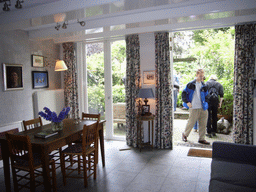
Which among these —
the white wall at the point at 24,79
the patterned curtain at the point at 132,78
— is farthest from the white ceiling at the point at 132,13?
the patterned curtain at the point at 132,78

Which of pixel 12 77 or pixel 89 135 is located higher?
pixel 12 77

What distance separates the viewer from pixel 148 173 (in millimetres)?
3592

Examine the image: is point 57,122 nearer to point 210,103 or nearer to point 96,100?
point 96,100

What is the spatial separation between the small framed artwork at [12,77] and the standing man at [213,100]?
462 cm

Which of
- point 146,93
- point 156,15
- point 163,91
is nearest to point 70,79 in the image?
point 146,93

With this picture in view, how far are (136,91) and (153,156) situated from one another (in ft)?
4.89

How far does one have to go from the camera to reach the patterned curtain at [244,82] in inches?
164

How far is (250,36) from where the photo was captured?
415 centimetres

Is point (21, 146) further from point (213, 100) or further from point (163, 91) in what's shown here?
point (213, 100)

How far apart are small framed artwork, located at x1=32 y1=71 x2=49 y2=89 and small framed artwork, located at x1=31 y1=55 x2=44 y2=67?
185 millimetres

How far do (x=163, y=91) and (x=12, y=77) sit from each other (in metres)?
3.20

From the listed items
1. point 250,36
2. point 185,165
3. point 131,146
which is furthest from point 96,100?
point 250,36

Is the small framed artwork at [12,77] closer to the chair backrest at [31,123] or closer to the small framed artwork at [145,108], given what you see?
the chair backrest at [31,123]

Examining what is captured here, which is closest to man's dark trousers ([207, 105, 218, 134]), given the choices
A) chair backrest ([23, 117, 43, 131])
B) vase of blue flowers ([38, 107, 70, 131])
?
vase of blue flowers ([38, 107, 70, 131])
